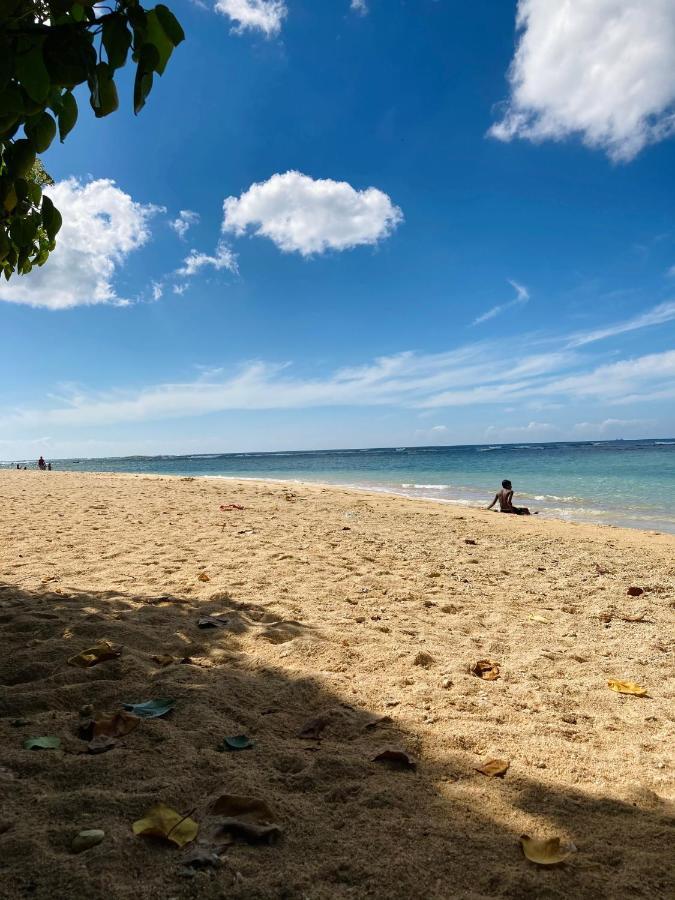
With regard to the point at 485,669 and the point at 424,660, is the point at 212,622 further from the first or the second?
the point at 485,669

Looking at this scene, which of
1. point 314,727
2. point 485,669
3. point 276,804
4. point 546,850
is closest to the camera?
point 546,850

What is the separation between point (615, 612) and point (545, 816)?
328cm

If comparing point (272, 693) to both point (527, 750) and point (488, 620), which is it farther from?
point (488, 620)

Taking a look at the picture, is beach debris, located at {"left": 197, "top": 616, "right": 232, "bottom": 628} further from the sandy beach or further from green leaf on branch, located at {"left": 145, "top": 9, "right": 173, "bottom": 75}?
green leaf on branch, located at {"left": 145, "top": 9, "right": 173, "bottom": 75}

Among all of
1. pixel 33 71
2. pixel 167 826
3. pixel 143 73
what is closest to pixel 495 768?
pixel 167 826

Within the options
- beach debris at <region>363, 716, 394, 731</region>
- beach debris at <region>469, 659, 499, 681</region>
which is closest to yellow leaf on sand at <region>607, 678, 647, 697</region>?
beach debris at <region>469, 659, 499, 681</region>

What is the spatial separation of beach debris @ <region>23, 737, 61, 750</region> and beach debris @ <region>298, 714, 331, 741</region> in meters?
0.99

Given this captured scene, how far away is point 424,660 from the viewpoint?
3340mm

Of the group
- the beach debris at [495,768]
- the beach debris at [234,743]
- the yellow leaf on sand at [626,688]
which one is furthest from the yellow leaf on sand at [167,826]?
the yellow leaf on sand at [626,688]

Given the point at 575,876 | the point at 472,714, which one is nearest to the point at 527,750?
the point at 472,714

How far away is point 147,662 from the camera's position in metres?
3.03

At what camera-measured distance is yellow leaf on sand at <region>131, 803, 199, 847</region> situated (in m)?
1.56

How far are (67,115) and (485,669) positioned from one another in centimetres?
337

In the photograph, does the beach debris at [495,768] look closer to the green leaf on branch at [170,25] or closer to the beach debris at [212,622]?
the beach debris at [212,622]
